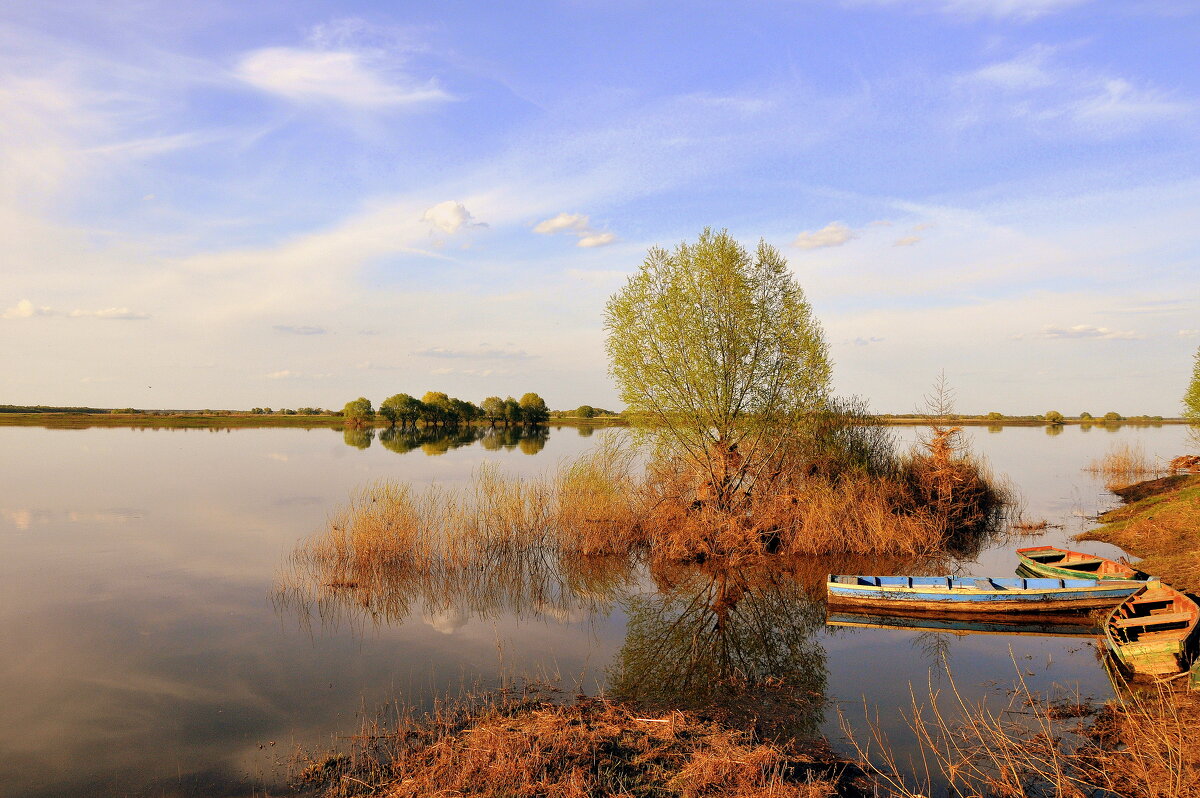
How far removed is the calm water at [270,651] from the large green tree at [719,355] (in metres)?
4.67

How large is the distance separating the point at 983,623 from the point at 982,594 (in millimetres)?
600

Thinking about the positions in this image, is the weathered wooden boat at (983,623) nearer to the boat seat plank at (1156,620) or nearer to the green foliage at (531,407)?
the boat seat plank at (1156,620)

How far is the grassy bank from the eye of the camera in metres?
16.4

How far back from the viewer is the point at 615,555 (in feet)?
66.8

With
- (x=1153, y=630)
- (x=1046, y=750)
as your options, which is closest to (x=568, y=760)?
(x=1046, y=750)

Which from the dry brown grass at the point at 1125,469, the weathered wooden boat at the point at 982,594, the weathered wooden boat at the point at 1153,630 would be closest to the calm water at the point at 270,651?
the weathered wooden boat at the point at 1153,630

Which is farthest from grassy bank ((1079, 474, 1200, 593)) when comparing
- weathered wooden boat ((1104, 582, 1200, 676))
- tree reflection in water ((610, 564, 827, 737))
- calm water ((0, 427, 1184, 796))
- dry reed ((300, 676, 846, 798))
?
dry reed ((300, 676, 846, 798))

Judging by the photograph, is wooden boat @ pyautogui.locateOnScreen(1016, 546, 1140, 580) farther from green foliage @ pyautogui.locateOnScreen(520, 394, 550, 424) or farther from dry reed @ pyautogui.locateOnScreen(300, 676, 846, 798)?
green foliage @ pyautogui.locateOnScreen(520, 394, 550, 424)

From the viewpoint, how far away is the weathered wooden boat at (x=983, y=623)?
1352 centimetres

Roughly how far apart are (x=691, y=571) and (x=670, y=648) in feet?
21.0

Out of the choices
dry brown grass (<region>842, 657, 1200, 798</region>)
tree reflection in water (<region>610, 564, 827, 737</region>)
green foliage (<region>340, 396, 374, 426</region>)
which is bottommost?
tree reflection in water (<region>610, 564, 827, 737</region>)

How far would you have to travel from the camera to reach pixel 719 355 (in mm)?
20016

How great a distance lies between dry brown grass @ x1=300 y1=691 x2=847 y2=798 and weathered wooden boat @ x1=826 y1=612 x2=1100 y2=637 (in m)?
6.83

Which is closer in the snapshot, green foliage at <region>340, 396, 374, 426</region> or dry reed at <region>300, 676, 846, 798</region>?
dry reed at <region>300, 676, 846, 798</region>
